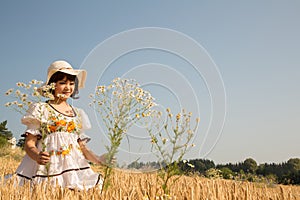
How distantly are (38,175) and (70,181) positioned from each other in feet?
1.03

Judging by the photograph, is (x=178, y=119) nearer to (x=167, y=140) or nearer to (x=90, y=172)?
(x=167, y=140)

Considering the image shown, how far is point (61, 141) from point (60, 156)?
160 millimetres

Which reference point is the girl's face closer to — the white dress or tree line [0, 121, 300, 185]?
the white dress

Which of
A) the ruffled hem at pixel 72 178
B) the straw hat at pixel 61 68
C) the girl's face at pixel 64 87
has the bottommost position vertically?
the ruffled hem at pixel 72 178

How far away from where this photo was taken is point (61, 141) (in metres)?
3.33

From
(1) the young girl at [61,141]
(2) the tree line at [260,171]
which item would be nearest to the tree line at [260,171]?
(2) the tree line at [260,171]

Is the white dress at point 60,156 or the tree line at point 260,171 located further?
the tree line at point 260,171

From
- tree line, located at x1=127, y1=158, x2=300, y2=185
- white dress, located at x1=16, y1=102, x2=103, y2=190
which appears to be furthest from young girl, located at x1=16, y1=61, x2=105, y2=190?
tree line, located at x1=127, y1=158, x2=300, y2=185

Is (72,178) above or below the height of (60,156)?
below

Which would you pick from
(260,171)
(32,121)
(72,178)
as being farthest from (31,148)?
(260,171)

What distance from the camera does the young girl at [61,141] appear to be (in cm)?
309

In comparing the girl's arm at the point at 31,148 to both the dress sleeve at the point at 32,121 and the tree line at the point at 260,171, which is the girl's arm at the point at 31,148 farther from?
the tree line at the point at 260,171

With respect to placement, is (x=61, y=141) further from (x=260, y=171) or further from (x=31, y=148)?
(x=260, y=171)

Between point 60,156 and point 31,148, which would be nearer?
point 31,148
